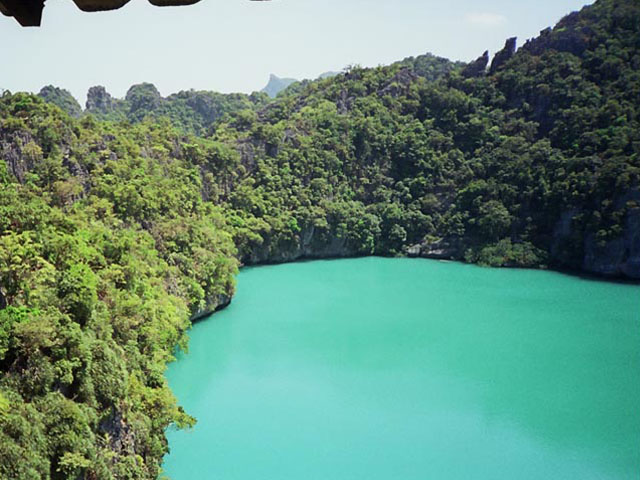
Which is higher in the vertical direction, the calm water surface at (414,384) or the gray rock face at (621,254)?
the gray rock face at (621,254)

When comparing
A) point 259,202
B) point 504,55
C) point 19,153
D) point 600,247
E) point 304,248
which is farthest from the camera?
point 504,55

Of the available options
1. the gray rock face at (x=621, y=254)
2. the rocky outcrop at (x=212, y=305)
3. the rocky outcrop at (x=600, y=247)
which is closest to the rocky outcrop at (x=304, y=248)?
the rocky outcrop at (x=212, y=305)

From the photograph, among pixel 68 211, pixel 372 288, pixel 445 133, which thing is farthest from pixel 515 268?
pixel 68 211

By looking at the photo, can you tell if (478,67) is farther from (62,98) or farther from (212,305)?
(62,98)

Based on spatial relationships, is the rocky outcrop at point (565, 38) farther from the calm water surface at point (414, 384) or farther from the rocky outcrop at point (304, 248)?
the rocky outcrop at point (304, 248)

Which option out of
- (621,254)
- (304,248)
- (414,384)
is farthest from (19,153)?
(621,254)

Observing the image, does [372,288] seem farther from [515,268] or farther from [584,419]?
[584,419]
